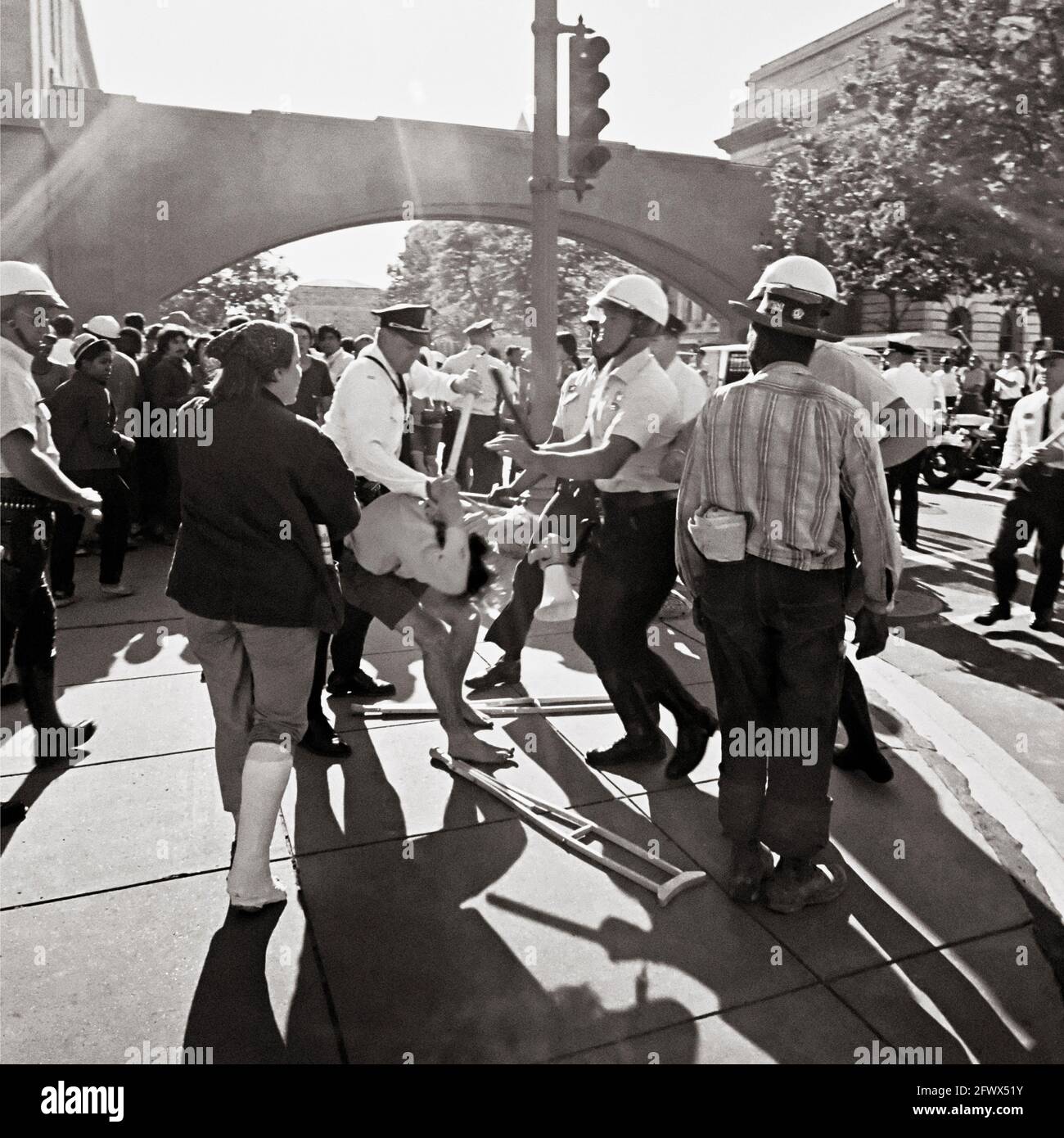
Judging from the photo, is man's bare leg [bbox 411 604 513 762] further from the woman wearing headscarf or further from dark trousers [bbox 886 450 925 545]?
dark trousers [bbox 886 450 925 545]

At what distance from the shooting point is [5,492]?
406 centimetres

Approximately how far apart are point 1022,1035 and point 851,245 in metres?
24.4

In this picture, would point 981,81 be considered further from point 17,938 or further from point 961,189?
point 17,938

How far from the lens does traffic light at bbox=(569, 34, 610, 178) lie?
7199 mm

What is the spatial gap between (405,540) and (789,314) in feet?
5.90

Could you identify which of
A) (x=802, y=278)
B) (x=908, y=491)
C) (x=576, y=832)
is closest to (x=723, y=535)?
(x=802, y=278)

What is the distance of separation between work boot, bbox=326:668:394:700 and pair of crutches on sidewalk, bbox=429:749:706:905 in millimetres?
1018

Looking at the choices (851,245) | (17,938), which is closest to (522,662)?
(17,938)

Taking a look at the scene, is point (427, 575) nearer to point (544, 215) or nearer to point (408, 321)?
point (408, 321)

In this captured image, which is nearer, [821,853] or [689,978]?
[689,978]

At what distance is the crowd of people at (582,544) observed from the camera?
3.13 m

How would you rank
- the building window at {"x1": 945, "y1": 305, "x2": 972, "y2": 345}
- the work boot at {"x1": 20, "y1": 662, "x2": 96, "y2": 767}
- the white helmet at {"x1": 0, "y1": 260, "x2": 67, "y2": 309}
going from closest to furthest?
the white helmet at {"x1": 0, "y1": 260, "x2": 67, "y2": 309} < the work boot at {"x1": 20, "y1": 662, "x2": 96, "y2": 767} < the building window at {"x1": 945, "y1": 305, "x2": 972, "y2": 345}

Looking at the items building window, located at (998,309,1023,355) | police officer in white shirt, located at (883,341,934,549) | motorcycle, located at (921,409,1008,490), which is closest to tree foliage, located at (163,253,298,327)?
building window, located at (998,309,1023,355)
